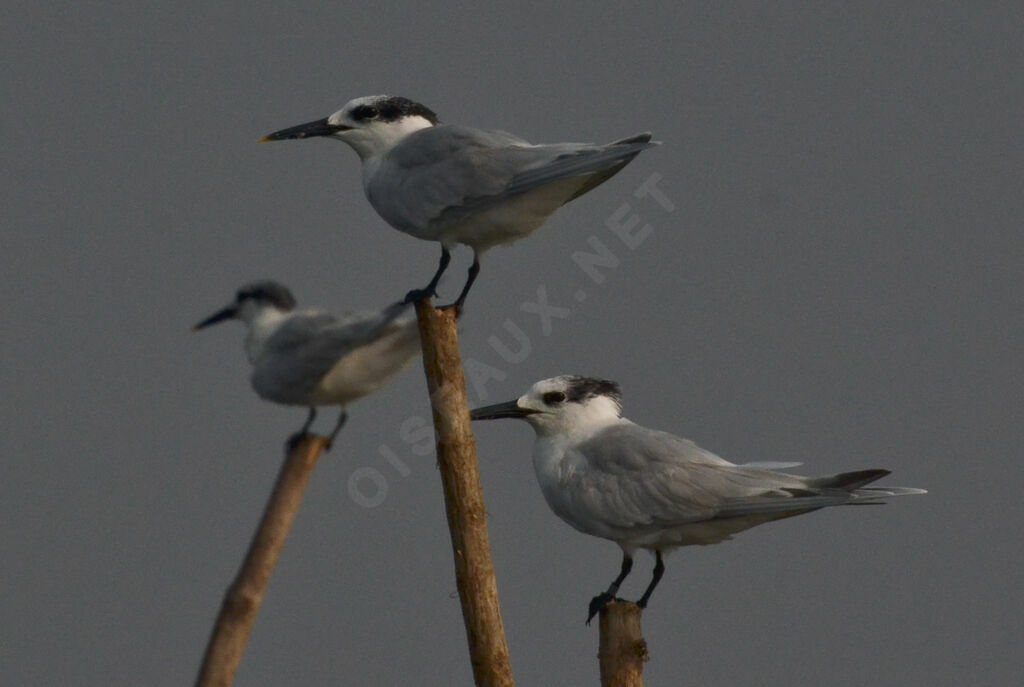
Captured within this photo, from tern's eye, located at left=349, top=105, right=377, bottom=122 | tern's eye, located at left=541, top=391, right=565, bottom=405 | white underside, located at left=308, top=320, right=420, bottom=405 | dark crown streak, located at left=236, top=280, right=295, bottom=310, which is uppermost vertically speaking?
dark crown streak, located at left=236, top=280, right=295, bottom=310

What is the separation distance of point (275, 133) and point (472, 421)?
1991mm

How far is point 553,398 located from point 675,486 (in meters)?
0.96

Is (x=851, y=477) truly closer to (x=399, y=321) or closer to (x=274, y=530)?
(x=274, y=530)

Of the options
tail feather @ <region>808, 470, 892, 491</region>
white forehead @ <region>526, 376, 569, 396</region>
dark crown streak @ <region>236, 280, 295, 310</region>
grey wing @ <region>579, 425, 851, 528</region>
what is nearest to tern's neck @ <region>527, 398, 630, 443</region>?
white forehead @ <region>526, 376, 569, 396</region>

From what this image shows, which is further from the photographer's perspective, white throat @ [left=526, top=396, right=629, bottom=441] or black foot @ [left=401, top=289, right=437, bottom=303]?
white throat @ [left=526, top=396, right=629, bottom=441]

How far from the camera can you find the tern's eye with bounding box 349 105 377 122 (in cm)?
758

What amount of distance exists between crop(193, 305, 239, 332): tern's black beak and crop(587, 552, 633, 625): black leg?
273 inches

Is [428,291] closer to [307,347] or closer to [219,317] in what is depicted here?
[307,347]

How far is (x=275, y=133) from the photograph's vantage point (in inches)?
305

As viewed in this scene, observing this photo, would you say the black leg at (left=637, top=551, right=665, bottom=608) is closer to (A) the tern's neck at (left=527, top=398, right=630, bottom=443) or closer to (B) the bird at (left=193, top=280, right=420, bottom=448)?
(A) the tern's neck at (left=527, top=398, right=630, bottom=443)

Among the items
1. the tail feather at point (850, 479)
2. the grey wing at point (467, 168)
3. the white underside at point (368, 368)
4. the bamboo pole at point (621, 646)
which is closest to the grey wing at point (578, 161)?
the grey wing at point (467, 168)

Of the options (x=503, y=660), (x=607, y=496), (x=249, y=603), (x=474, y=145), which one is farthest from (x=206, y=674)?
(x=474, y=145)

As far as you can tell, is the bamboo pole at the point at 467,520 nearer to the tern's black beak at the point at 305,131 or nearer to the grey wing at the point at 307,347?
the tern's black beak at the point at 305,131

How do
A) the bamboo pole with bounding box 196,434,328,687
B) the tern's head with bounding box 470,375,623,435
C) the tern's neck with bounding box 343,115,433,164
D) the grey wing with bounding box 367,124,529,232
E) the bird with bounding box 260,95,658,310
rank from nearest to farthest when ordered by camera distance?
the bird with bounding box 260,95,658,310, the grey wing with bounding box 367,124,529,232, the bamboo pole with bounding box 196,434,328,687, the tern's head with bounding box 470,375,623,435, the tern's neck with bounding box 343,115,433,164
